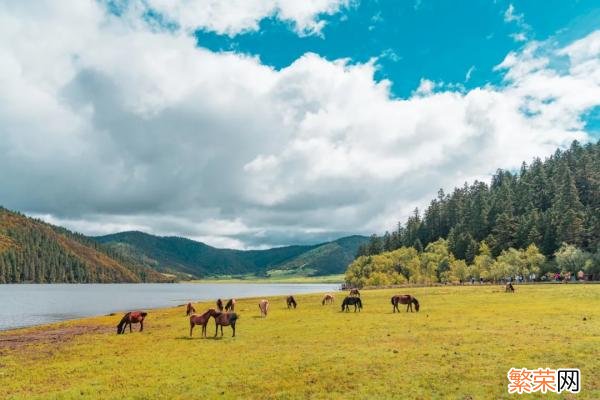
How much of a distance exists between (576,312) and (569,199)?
127m

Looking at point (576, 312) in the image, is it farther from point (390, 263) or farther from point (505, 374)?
point (390, 263)

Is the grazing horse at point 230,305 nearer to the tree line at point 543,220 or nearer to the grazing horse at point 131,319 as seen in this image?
the grazing horse at point 131,319

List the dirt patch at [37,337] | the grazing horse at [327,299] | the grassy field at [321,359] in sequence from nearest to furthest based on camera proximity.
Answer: the grassy field at [321,359], the dirt patch at [37,337], the grazing horse at [327,299]

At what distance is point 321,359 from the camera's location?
2603 centimetres

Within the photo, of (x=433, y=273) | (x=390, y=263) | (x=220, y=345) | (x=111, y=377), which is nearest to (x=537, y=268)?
(x=433, y=273)

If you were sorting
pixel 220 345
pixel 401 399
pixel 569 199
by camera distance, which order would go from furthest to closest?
pixel 569 199 → pixel 220 345 → pixel 401 399

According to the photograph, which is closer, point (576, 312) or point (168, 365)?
point (168, 365)

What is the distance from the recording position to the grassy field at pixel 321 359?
20.7m

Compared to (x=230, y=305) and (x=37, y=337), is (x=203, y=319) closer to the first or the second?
(x=37, y=337)

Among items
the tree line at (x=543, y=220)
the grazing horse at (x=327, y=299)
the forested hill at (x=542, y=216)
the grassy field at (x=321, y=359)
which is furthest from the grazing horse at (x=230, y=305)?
the forested hill at (x=542, y=216)

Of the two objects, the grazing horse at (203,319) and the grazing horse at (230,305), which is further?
the grazing horse at (230,305)

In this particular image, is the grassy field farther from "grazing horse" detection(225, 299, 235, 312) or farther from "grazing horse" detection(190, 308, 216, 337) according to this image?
"grazing horse" detection(225, 299, 235, 312)

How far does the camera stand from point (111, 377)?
973 inches

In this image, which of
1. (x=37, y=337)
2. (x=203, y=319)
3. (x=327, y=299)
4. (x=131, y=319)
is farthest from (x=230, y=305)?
(x=203, y=319)
